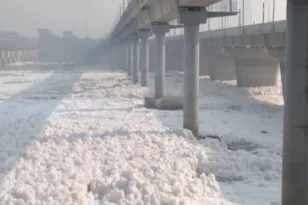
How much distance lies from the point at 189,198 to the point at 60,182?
3065 mm

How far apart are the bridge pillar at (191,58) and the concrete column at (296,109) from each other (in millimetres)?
11018

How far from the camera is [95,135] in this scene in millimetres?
17156

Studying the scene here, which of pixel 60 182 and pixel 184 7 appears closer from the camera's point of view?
pixel 60 182

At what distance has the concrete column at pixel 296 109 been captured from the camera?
7.34 meters

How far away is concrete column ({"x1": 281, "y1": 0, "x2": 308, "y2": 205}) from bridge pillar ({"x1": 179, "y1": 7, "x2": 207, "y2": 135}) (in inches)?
434

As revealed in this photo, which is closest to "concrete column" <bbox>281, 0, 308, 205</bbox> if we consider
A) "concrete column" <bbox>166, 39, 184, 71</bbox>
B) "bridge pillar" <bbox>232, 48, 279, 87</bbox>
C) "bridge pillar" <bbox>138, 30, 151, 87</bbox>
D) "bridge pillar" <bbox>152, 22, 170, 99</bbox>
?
"bridge pillar" <bbox>152, 22, 170, 99</bbox>

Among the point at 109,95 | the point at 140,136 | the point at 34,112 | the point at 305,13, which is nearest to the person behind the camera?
the point at 305,13

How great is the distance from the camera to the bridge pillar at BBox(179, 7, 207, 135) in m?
18.3

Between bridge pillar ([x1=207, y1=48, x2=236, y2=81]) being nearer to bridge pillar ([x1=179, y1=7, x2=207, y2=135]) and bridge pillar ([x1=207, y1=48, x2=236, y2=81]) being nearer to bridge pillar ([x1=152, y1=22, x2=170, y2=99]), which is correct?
bridge pillar ([x1=152, y1=22, x2=170, y2=99])

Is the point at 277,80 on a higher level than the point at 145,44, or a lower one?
lower

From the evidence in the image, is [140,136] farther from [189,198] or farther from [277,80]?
[277,80]

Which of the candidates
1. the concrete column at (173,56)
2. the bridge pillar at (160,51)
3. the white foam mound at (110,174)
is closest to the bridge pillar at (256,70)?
the bridge pillar at (160,51)

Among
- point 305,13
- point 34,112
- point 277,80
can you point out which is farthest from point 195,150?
point 277,80

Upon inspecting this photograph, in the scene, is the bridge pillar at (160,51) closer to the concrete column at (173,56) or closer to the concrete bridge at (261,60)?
the concrete bridge at (261,60)
